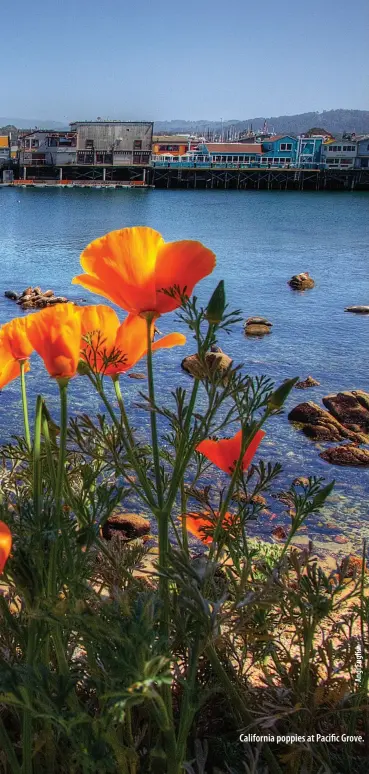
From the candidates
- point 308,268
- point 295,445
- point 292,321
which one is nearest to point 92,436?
point 295,445

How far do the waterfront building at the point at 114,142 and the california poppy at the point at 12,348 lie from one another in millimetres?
82190

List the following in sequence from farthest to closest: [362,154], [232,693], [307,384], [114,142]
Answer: [362,154], [114,142], [307,384], [232,693]

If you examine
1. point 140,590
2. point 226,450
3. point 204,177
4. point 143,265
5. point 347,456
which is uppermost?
point 143,265

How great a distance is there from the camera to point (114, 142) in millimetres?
80312

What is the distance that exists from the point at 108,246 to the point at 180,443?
0.34 m

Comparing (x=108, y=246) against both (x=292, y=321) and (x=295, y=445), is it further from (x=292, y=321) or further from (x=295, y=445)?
(x=292, y=321)

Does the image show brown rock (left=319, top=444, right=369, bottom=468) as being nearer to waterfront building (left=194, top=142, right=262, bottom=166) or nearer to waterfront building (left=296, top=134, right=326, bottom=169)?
waterfront building (left=194, top=142, right=262, bottom=166)

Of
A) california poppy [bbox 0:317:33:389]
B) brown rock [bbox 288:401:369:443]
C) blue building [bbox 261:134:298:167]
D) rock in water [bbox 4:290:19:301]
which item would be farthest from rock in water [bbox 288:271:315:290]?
blue building [bbox 261:134:298:167]

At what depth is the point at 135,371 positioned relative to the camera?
33.1 ft

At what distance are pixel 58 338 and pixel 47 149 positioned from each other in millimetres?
85061

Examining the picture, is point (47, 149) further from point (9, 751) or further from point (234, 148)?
point (9, 751)

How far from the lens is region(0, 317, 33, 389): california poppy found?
1410mm

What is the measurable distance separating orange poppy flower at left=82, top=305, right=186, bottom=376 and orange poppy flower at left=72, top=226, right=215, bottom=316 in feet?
0.36

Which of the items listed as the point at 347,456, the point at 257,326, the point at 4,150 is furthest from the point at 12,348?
the point at 4,150
